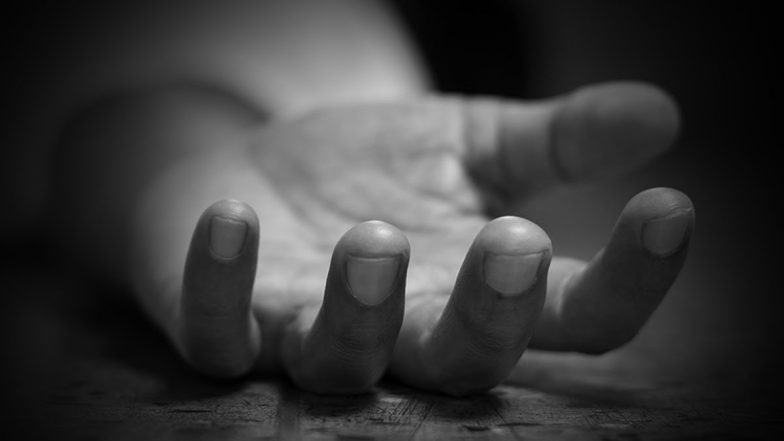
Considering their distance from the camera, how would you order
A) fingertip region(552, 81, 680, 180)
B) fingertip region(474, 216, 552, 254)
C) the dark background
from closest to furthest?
fingertip region(474, 216, 552, 254) → fingertip region(552, 81, 680, 180) → the dark background

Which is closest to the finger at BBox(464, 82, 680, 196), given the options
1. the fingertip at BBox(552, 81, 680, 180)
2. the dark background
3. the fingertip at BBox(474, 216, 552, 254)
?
the fingertip at BBox(552, 81, 680, 180)

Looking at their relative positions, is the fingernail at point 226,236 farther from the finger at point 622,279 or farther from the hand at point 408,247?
the finger at point 622,279

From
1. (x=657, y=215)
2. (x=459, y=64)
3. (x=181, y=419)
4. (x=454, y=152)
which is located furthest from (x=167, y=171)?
(x=459, y=64)

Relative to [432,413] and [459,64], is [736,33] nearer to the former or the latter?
[459,64]

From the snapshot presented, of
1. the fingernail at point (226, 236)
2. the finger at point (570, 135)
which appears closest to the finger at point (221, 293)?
the fingernail at point (226, 236)

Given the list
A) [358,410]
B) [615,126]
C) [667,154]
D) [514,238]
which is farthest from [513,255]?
[667,154]

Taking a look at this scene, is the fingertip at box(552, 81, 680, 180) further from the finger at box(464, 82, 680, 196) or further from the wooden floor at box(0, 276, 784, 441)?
the wooden floor at box(0, 276, 784, 441)

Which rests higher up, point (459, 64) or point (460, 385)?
point (459, 64)

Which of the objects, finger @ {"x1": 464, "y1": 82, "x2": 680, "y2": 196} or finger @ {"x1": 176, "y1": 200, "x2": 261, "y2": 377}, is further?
finger @ {"x1": 464, "y1": 82, "x2": 680, "y2": 196}
